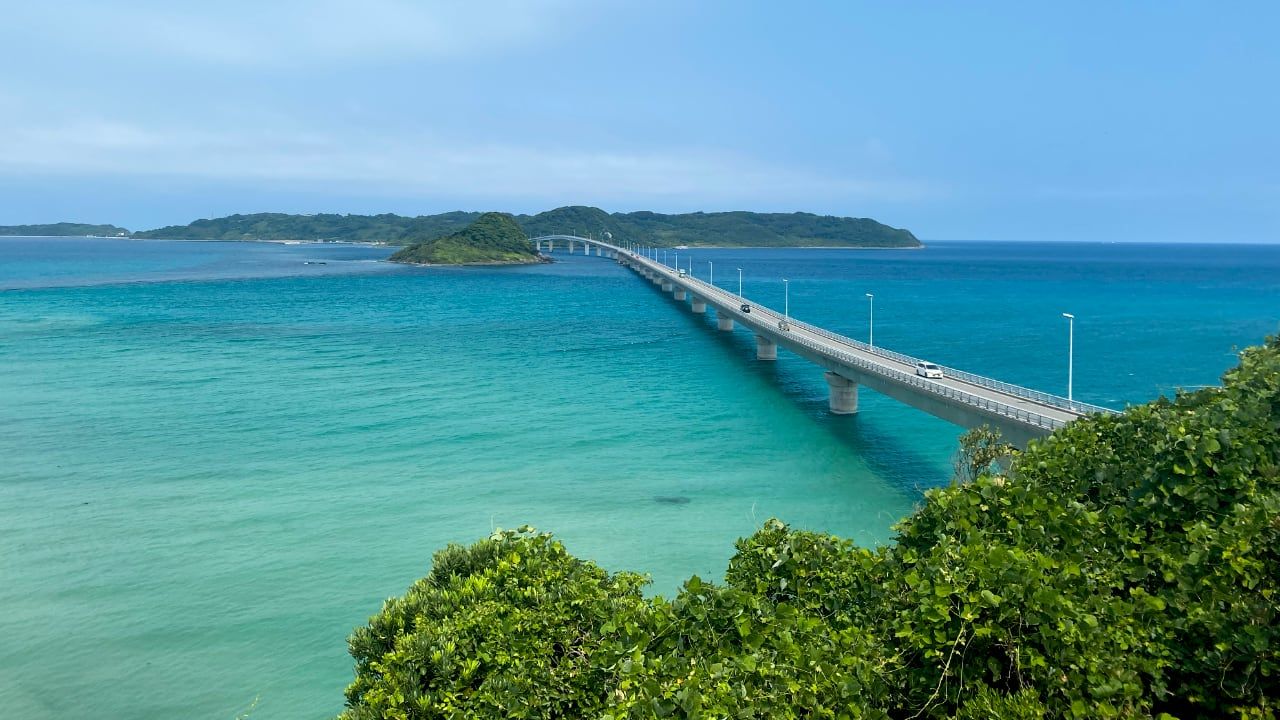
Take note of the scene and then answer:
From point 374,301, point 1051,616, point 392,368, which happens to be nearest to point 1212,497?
point 1051,616

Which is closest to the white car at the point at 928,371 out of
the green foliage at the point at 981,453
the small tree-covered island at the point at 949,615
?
the green foliage at the point at 981,453

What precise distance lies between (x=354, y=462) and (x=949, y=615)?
126 feet

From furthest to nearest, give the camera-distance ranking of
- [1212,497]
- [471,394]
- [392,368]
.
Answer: [392,368] → [471,394] → [1212,497]

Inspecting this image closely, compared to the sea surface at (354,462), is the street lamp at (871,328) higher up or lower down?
higher up

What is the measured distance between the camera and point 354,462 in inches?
1722

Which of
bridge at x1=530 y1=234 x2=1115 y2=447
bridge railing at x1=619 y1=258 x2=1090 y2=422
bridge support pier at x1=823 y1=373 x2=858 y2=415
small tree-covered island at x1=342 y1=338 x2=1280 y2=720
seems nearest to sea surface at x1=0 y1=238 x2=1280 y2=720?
bridge support pier at x1=823 y1=373 x2=858 y2=415

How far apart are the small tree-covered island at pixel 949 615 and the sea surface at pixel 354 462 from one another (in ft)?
37.3

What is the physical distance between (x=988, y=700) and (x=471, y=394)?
179ft

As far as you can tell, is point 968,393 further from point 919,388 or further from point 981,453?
point 981,453

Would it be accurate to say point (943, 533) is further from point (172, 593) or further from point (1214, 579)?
point (172, 593)

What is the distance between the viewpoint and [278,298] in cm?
13738

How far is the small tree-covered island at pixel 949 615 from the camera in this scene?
991 centimetres

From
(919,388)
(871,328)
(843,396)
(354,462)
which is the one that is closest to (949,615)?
(354,462)

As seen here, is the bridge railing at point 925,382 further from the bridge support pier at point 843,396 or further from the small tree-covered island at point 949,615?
the small tree-covered island at point 949,615
